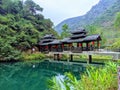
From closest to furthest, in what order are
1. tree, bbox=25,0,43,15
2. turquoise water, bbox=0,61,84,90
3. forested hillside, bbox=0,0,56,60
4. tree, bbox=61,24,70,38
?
turquoise water, bbox=0,61,84,90 → forested hillside, bbox=0,0,56,60 → tree, bbox=61,24,70,38 → tree, bbox=25,0,43,15

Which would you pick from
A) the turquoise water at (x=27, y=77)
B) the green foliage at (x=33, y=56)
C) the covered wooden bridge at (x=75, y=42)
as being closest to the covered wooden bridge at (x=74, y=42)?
the covered wooden bridge at (x=75, y=42)

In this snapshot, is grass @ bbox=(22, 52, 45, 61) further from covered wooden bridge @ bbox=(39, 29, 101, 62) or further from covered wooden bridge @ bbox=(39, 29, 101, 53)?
covered wooden bridge @ bbox=(39, 29, 101, 53)

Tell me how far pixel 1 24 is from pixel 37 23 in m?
11.2

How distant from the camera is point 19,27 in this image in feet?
116

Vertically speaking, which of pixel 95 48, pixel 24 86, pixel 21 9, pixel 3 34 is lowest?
pixel 24 86

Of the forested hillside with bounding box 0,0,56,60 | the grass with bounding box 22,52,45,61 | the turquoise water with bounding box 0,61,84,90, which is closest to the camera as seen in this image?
the turquoise water with bounding box 0,61,84,90

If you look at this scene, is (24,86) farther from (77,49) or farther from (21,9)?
(21,9)

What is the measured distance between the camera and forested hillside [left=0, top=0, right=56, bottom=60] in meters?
28.5

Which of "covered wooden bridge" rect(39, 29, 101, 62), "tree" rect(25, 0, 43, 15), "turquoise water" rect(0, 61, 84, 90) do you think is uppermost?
"tree" rect(25, 0, 43, 15)

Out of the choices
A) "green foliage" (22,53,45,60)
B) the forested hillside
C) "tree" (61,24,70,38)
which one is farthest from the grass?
"tree" (61,24,70,38)

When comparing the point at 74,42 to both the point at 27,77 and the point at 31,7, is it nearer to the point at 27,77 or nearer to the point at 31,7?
the point at 27,77

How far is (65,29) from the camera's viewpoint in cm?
4003

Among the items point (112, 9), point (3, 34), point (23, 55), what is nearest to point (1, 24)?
point (3, 34)

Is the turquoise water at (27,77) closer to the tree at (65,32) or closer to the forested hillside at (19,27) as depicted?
the forested hillside at (19,27)
